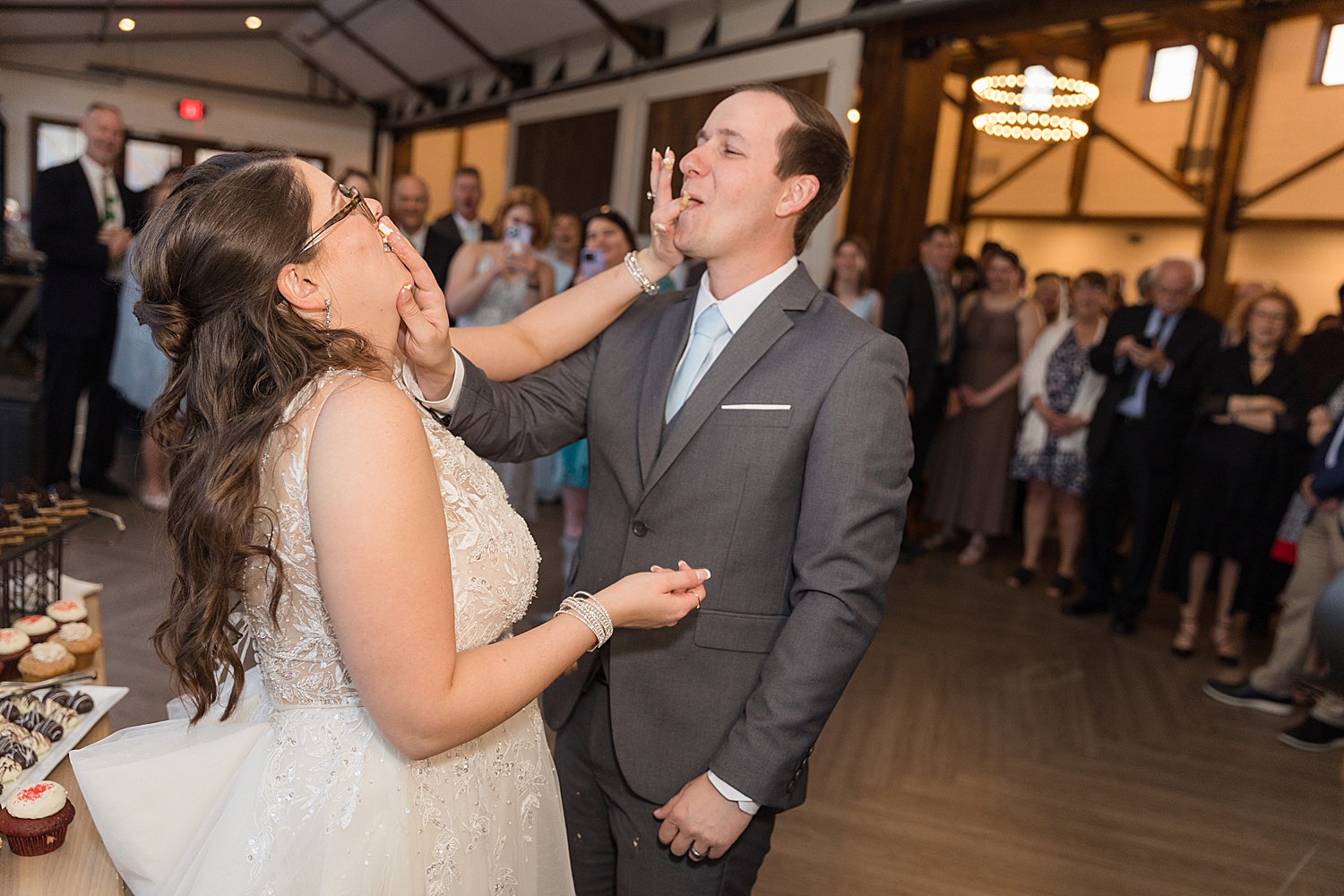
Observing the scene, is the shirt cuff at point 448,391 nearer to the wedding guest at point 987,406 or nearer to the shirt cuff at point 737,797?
the shirt cuff at point 737,797

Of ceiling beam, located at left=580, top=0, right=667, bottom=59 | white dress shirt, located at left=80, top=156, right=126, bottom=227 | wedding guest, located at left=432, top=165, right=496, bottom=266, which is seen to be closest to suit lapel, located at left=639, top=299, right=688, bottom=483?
wedding guest, located at left=432, top=165, right=496, bottom=266

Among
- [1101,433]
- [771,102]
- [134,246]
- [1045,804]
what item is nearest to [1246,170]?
[1101,433]

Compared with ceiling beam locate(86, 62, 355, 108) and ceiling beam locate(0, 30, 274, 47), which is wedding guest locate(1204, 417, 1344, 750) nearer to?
ceiling beam locate(86, 62, 355, 108)

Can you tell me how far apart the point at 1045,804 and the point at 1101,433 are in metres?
2.51

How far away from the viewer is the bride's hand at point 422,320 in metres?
1.20

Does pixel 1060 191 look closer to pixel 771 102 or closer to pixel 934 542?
pixel 934 542

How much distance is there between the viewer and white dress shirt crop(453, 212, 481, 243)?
4.75m

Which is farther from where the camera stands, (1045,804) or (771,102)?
(1045,804)

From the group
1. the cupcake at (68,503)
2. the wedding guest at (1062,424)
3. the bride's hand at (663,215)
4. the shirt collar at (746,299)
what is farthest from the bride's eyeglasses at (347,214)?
the wedding guest at (1062,424)

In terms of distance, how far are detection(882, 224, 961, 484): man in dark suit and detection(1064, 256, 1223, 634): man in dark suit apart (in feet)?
2.74

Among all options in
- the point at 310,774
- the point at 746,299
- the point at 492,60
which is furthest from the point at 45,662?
the point at 492,60

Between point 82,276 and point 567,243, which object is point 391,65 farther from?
point 82,276

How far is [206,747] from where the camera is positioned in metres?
1.17

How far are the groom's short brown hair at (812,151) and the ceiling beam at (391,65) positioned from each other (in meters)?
11.1
